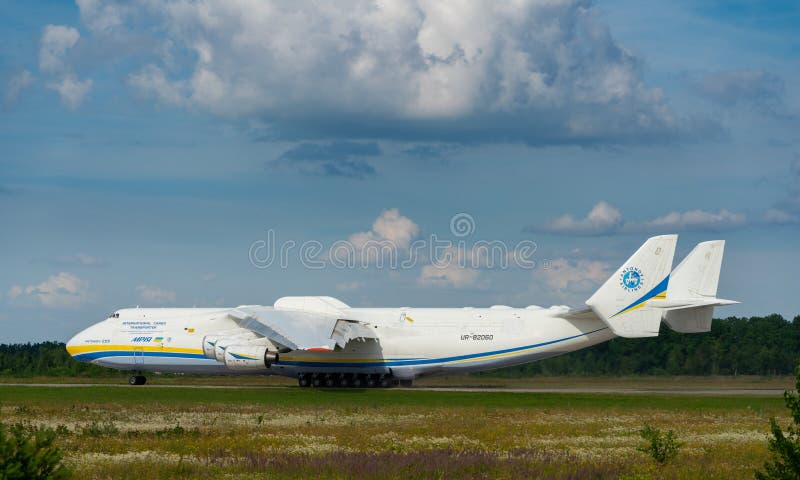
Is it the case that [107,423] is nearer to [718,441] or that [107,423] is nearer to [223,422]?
[223,422]

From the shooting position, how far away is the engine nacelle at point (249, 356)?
3988 centimetres

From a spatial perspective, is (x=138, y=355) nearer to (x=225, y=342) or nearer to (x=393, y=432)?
(x=225, y=342)

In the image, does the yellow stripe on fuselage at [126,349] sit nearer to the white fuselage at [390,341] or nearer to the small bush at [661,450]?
the white fuselage at [390,341]

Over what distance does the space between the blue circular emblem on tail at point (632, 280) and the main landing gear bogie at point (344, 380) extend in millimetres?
11430

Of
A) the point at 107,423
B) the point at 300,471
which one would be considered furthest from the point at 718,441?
the point at 107,423

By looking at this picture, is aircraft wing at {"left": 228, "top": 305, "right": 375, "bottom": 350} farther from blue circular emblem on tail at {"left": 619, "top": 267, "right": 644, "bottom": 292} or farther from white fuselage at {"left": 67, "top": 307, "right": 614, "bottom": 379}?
blue circular emblem on tail at {"left": 619, "top": 267, "right": 644, "bottom": 292}

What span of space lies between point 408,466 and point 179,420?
465 inches

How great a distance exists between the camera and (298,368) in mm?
43594

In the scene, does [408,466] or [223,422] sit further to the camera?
[223,422]

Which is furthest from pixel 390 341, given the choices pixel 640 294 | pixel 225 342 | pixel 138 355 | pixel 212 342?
pixel 138 355

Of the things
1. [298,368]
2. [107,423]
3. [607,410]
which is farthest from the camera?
[298,368]

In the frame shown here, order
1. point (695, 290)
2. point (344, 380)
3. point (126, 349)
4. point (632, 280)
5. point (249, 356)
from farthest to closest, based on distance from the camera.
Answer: point (126, 349) → point (344, 380) → point (695, 290) → point (249, 356) → point (632, 280)

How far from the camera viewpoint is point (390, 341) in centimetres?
4228

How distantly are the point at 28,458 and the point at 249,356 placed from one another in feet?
97.9
